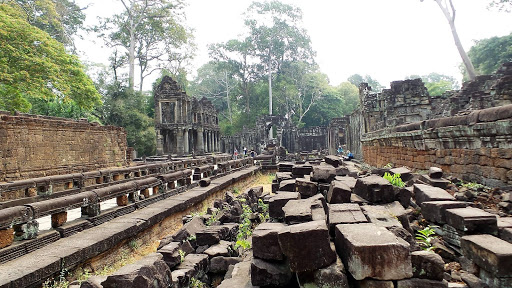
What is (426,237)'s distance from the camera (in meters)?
3.09

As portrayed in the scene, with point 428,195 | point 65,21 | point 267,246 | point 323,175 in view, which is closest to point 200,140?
point 65,21

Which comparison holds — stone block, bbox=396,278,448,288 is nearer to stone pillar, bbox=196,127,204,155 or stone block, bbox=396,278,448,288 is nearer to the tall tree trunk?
the tall tree trunk

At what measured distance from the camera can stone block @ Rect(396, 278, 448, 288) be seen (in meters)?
2.02

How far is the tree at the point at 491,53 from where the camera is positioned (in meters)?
26.1

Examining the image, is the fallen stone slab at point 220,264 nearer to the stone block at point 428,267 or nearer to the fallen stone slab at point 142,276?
the fallen stone slab at point 142,276

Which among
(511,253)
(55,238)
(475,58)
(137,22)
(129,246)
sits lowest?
(129,246)

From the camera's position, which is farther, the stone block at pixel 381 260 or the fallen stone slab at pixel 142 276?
the fallen stone slab at pixel 142 276

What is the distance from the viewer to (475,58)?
1132 inches

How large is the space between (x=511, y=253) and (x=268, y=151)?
17056 mm

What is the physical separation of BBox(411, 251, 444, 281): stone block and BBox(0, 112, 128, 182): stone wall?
10300mm

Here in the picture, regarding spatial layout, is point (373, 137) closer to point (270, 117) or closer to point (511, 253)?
point (511, 253)

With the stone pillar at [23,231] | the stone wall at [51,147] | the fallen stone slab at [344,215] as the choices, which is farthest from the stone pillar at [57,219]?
the stone wall at [51,147]

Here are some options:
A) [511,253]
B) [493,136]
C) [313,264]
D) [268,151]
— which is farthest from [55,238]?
[268,151]

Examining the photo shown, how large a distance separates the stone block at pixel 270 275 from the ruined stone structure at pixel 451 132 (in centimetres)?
361
